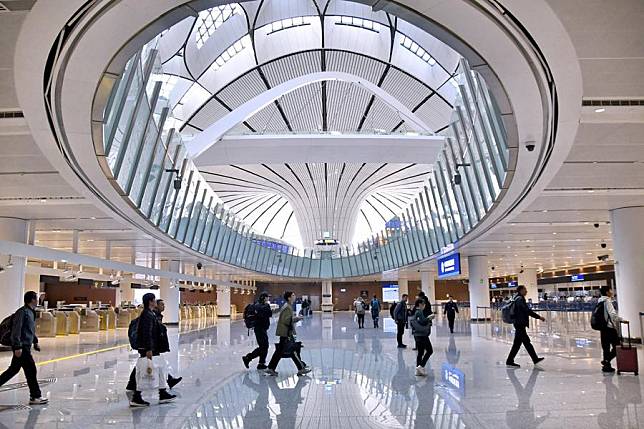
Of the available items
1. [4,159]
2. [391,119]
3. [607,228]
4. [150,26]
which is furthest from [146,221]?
[391,119]

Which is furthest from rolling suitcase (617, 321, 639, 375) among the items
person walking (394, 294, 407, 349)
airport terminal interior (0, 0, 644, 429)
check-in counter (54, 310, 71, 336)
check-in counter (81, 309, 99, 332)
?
check-in counter (81, 309, 99, 332)

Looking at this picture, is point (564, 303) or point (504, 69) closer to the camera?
point (504, 69)

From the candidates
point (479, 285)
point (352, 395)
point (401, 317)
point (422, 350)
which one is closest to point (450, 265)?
point (479, 285)

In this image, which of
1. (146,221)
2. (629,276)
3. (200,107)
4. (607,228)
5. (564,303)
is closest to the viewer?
(629,276)

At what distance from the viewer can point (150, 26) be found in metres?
5.91

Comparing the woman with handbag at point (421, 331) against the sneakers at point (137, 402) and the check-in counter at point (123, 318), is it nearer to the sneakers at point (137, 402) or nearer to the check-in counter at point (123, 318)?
the sneakers at point (137, 402)

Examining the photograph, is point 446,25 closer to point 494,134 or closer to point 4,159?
point 494,134

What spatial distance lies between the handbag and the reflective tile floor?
35cm

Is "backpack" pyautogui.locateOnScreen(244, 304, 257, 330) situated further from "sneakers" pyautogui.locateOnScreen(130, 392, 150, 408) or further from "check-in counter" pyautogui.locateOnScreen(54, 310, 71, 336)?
"check-in counter" pyautogui.locateOnScreen(54, 310, 71, 336)

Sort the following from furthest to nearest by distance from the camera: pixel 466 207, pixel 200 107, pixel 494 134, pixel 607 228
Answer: pixel 200 107
pixel 607 228
pixel 466 207
pixel 494 134

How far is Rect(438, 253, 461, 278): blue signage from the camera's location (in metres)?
29.0

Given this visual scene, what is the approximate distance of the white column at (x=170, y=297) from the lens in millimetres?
32375

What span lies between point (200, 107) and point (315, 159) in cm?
1026

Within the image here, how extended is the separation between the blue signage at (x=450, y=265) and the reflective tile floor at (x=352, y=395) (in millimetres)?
15673
